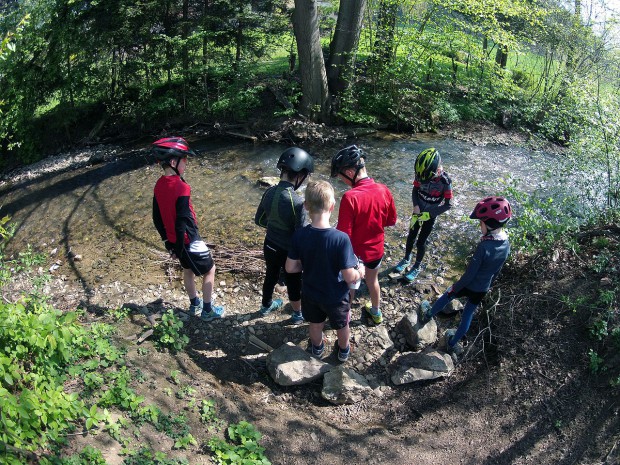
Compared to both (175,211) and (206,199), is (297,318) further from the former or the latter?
(206,199)

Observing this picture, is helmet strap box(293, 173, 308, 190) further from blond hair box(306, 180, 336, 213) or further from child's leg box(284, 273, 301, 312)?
child's leg box(284, 273, 301, 312)

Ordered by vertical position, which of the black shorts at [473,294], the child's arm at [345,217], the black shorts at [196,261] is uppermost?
the child's arm at [345,217]

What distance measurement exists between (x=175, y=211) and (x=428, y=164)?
2.96 meters

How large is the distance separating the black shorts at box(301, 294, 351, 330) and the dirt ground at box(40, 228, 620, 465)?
78 cm

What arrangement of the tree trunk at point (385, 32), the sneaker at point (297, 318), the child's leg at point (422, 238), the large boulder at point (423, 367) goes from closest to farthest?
1. the large boulder at point (423, 367)
2. the sneaker at point (297, 318)
3. the child's leg at point (422, 238)
4. the tree trunk at point (385, 32)

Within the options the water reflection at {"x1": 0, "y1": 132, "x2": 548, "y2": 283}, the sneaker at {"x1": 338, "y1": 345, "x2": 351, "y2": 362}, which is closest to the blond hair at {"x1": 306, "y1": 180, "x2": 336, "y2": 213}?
the sneaker at {"x1": 338, "y1": 345, "x2": 351, "y2": 362}

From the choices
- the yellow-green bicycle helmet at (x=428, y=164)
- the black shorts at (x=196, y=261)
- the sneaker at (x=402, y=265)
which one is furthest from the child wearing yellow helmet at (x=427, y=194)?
the black shorts at (x=196, y=261)

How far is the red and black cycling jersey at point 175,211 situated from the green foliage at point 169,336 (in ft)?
2.42

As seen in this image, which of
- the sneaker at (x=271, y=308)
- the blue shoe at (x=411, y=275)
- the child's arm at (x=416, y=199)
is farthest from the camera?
the blue shoe at (x=411, y=275)

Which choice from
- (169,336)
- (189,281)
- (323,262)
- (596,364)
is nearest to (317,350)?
(323,262)

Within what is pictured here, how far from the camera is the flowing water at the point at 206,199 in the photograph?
6.76 metres

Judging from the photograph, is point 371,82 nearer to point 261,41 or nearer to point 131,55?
point 261,41

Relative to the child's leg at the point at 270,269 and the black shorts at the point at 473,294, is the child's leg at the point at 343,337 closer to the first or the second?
the child's leg at the point at 270,269

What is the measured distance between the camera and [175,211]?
4.55 m
